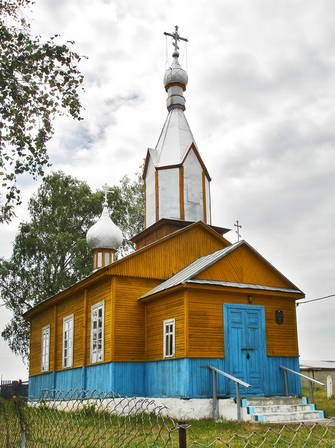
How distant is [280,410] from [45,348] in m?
11.0

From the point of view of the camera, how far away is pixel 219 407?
12.9 metres

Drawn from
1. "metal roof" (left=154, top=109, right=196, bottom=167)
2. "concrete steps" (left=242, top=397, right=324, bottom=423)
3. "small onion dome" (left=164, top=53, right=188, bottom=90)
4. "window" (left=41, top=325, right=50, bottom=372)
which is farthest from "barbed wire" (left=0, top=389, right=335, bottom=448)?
"small onion dome" (left=164, top=53, right=188, bottom=90)

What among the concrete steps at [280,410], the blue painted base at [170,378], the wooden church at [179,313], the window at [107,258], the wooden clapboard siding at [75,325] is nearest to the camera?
the concrete steps at [280,410]

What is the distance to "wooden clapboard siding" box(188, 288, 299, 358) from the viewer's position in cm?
1353

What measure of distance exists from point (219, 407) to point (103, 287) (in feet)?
16.5

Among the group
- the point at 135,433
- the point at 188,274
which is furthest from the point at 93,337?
the point at 135,433

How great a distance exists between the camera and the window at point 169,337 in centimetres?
1410

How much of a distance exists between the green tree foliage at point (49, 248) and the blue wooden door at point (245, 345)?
1710cm

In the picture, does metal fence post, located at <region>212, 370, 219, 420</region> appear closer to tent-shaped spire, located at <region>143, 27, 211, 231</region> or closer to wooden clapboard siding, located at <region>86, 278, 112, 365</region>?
wooden clapboard siding, located at <region>86, 278, 112, 365</region>

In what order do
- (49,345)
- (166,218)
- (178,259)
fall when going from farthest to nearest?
(49,345) → (166,218) → (178,259)

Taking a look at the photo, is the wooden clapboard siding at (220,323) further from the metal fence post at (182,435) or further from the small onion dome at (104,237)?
the metal fence post at (182,435)

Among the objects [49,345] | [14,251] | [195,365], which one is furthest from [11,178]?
[14,251]

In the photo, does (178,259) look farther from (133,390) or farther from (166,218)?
(133,390)

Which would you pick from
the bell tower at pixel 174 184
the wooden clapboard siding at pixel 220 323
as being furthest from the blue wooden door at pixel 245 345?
the bell tower at pixel 174 184
